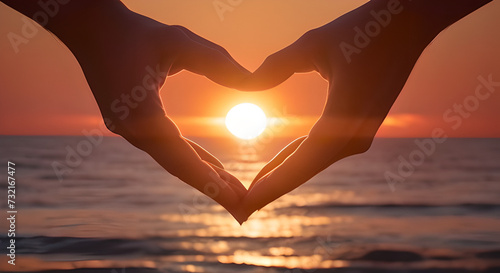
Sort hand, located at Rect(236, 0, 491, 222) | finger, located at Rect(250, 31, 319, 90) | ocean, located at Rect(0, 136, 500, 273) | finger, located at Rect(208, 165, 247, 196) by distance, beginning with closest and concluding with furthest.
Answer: hand, located at Rect(236, 0, 491, 222), finger, located at Rect(250, 31, 319, 90), finger, located at Rect(208, 165, 247, 196), ocean, located at Rect(0, 136, 500, 273)

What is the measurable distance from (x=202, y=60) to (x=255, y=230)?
1055cm

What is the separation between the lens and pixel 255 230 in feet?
37.9

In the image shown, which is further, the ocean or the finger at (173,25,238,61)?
the ocean

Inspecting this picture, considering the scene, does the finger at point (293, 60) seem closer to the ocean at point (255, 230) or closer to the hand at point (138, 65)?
the hand at point (138, 65)

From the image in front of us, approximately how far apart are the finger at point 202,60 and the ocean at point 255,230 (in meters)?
2.62

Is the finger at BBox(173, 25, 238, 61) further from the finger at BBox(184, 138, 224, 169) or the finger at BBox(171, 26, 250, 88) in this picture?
the finger at BBox(184, 138, 224, 169)

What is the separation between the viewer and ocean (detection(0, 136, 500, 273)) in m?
8.39

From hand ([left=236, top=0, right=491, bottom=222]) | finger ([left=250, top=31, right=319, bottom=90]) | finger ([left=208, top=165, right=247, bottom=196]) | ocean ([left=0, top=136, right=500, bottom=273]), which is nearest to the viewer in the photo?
hand ([left=236, top=0, right=491, bottom=222])

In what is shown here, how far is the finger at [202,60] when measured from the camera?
48.9 inches

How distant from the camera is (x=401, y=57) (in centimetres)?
119

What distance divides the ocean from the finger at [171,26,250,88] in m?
2.62

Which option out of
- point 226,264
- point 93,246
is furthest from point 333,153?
point 93,246

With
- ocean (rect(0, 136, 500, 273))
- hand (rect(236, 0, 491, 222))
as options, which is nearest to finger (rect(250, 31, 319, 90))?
hand (rect(236, 0, 491, 222))

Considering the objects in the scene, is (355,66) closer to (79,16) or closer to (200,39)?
(200,39)
